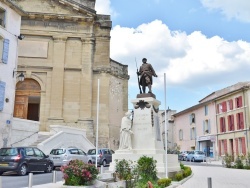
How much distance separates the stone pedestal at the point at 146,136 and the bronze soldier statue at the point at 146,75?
3.06ft

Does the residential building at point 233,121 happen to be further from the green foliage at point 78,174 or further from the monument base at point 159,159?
the green foliage at point 78,174

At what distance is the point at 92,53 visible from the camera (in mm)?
31766

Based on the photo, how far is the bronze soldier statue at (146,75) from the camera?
1427 centimetres

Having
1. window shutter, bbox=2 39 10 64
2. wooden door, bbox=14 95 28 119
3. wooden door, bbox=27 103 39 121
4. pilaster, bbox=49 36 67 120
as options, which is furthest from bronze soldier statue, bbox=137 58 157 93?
wooden door, bbox=27 103 39 121

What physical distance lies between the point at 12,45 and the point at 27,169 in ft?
33.7

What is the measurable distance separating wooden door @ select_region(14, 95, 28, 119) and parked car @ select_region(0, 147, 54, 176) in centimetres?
1437

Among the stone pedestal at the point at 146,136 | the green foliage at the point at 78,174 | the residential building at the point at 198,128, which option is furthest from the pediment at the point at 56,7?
the green foliage at the point at 78,174

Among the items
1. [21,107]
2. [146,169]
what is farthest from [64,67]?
[146,169]

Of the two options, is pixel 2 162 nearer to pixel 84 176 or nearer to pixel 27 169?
pixel 27 169

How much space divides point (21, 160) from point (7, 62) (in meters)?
8.96

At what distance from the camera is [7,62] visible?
20.9 meters

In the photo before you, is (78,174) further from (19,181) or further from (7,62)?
(7,62)

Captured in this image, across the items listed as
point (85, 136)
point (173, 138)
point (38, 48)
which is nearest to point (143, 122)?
point (85, 136)

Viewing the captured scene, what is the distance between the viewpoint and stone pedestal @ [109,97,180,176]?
12828mm
